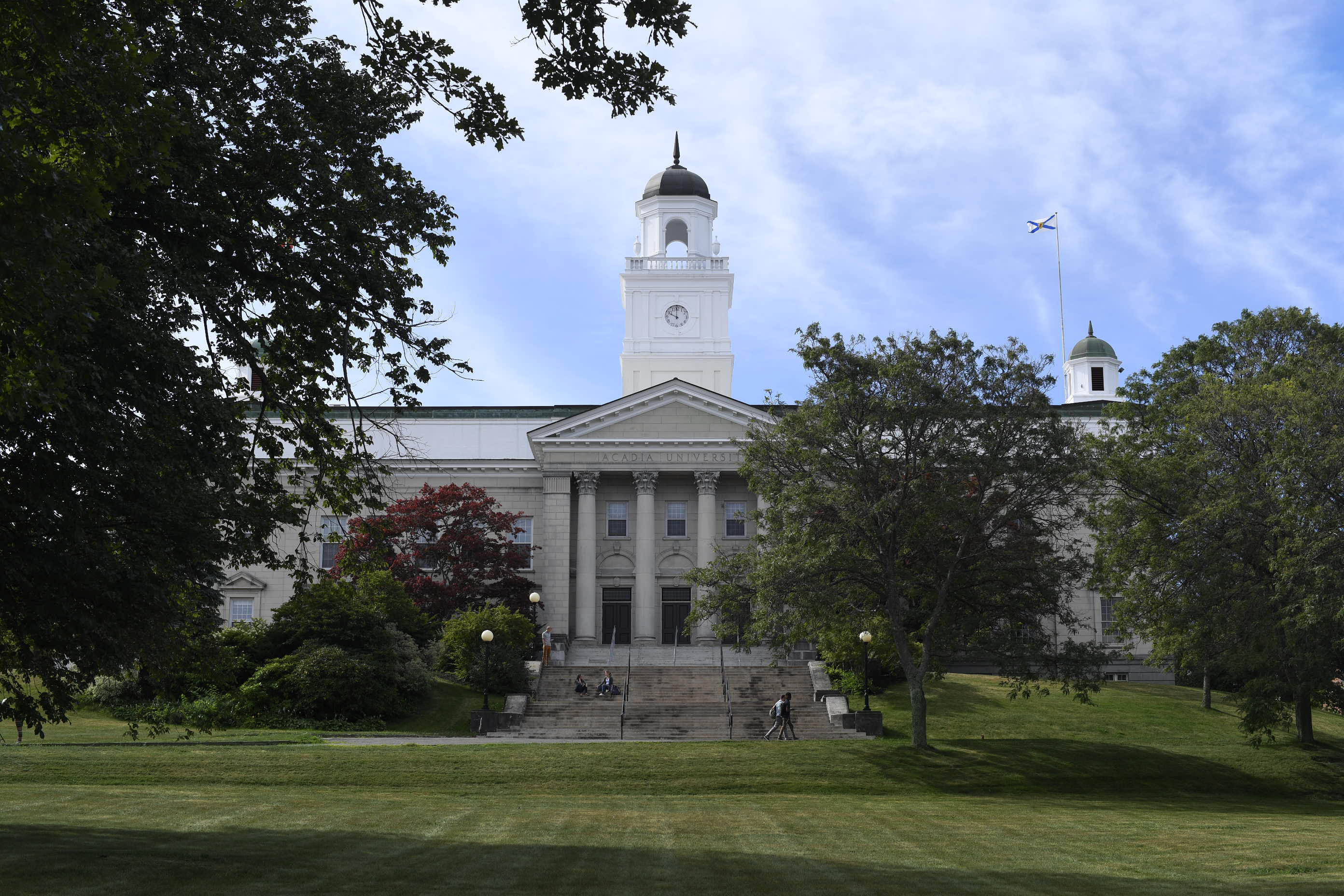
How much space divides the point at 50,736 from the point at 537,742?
11.9 meters

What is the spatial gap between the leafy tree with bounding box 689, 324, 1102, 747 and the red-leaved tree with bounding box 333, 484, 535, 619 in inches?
757

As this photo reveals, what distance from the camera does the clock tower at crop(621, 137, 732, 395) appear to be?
6988 cm

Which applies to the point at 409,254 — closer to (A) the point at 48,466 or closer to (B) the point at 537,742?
(A) the point at 48,466

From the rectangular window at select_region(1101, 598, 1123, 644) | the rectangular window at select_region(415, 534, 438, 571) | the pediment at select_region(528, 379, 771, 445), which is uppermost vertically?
the pediment at select_region(528, 379, 771, 445)

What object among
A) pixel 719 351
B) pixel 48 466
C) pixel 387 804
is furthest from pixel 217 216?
pixel 719 351

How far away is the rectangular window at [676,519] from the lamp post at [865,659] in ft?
53.4

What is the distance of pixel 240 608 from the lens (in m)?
57.8

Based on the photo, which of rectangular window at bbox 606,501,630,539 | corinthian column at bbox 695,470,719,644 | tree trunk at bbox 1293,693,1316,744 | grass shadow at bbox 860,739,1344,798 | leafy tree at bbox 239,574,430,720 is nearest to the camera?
grass shadow at bbox 860,739,1344,798

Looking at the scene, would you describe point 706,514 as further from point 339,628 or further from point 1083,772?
point 1083,772

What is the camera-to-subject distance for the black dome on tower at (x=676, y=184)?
70.6 m

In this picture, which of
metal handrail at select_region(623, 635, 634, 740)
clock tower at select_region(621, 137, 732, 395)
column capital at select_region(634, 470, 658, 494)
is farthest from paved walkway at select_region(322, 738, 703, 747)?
clock tower at select_region(621, 137, 732, 395)

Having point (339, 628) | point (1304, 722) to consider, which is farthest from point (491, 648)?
point (1304, 722)

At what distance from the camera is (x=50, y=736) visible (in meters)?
32.1

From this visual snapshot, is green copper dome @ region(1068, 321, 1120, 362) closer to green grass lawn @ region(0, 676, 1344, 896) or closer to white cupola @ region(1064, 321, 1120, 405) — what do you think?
white cupola @ region(1064, 321, 1120, 405)
